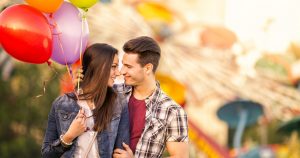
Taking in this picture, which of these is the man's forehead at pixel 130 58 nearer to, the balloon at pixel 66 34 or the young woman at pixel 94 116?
the young woman at pixel 94 116

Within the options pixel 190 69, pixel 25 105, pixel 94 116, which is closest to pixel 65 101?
pixel 94 116

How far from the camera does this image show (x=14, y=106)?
14906 mm

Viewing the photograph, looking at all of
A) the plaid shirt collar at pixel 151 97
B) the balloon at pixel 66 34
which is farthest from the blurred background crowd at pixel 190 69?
the plaid shirt collar at pixel 151 97

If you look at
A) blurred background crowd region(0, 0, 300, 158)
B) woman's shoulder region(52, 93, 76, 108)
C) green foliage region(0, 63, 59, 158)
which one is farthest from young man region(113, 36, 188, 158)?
green foliage region(0, 63, 59, 158)

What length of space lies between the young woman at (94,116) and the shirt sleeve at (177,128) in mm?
Result: 194

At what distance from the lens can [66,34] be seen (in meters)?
4.24

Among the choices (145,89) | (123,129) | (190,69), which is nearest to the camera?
(123,129)

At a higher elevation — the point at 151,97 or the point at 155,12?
the point at 151,97

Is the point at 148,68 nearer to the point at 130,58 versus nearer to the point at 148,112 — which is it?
the point at 130,58

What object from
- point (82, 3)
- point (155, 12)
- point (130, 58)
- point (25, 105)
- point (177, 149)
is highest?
point (82, 3)

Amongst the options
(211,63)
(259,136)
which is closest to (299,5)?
(259,136)

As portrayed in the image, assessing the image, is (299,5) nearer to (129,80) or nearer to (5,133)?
(5,133)

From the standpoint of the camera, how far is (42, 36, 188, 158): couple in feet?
12.6

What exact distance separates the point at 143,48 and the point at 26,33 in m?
0.63
